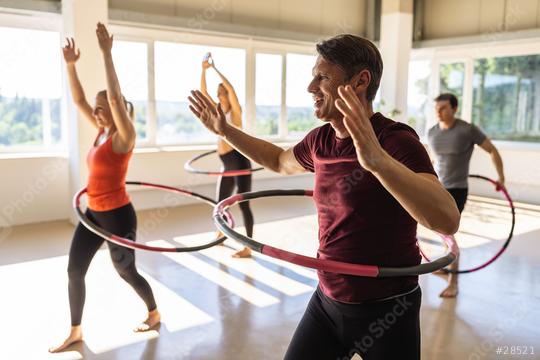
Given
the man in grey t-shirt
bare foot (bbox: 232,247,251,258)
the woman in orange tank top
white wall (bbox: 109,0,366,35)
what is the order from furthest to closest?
white wall (bbox: 109,0,366,35)
bare foot (bbox: 232,247,251,258)
the man in grey t-shirt
the woman in orange tank top

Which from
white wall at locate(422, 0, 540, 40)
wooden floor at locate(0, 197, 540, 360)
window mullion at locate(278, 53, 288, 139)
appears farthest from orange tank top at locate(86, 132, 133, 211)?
white wall at locate(422, 0, 540, 40)

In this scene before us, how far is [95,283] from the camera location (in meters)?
4.20

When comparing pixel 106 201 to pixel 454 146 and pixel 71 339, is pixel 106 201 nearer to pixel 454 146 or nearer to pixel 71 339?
pixel 71 339

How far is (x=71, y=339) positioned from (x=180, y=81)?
17.1 feet

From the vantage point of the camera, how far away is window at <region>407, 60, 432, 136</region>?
387 inches

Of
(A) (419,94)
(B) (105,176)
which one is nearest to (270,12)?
(A) (419,94)

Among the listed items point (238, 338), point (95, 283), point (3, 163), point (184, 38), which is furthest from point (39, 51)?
point (238, 338)

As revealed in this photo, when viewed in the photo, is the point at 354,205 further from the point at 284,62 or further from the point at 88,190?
the point at 284,62

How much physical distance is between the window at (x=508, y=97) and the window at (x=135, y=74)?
5699 mm

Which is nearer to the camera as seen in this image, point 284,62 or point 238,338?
point 238,338

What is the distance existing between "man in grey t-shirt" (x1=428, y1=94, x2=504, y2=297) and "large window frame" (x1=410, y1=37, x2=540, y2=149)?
4846 millimetres

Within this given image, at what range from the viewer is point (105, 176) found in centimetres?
303

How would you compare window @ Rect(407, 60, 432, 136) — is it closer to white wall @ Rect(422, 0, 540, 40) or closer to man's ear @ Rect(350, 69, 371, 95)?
white wall @ Rect(422, 0, 540, 40)

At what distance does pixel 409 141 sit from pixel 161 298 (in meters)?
2.97
